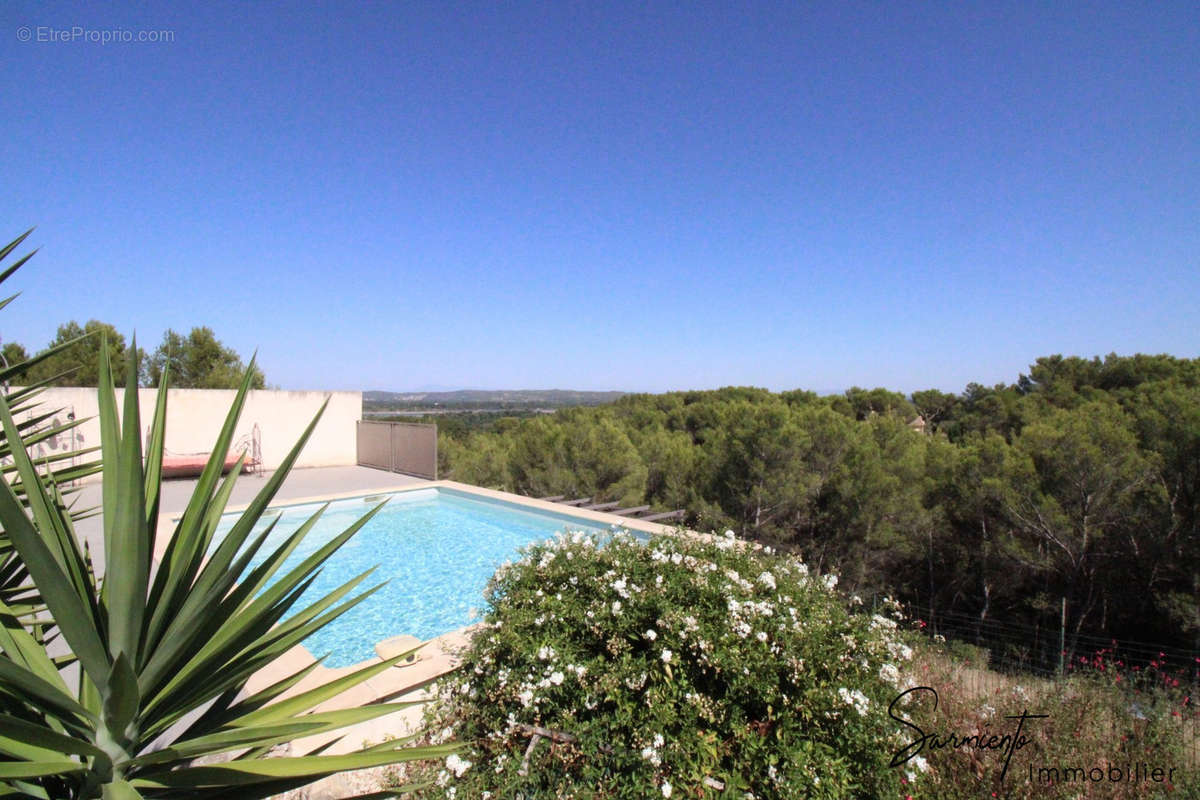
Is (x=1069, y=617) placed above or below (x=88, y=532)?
below

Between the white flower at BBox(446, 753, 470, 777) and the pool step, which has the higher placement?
the white flower at BBox(446, 753, 470, 777)

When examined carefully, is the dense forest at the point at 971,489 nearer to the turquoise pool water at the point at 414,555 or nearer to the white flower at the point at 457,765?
the turquoise pool water at the point at 414,555

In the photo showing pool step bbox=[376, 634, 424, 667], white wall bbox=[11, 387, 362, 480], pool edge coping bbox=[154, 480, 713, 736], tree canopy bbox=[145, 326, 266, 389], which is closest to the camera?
pool edge coping bbox=[154, 480, 713, 736]

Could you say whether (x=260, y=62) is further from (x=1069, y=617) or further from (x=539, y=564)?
(x=1069, y=617)

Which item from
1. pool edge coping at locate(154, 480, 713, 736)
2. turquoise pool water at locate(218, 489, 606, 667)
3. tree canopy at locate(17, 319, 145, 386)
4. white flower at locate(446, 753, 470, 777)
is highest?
tree canopy at locate(17, 319, 145, 386)

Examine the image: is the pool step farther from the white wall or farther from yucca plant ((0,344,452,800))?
the white wall

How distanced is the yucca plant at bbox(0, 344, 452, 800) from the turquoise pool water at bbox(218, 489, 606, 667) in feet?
15.2

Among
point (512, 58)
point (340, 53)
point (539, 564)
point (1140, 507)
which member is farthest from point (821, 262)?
point (539, 564)

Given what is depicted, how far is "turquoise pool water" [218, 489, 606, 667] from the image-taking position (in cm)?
631

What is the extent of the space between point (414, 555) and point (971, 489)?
40.4ft

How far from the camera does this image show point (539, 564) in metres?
3.29

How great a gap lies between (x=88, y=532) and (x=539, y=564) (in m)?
8.31

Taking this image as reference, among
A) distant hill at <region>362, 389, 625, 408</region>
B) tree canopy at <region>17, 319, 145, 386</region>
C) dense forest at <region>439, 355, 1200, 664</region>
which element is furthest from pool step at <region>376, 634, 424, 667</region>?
tree canopy at <region>17, 319, 145, 386</region>

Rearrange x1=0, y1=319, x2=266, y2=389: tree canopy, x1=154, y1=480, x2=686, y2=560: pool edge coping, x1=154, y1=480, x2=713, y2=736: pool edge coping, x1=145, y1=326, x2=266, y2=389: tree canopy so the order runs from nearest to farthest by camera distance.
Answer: x1=154, y1=480, x2=713, y2=736: pool edge coping, x1=154, y1=480, x2=686, y2=560: pool edge coping, x1=0, y1=319, x2=266, y2=389: tree canopy, x1=145, y1=326, x2=266, y2=389: tree canopy
